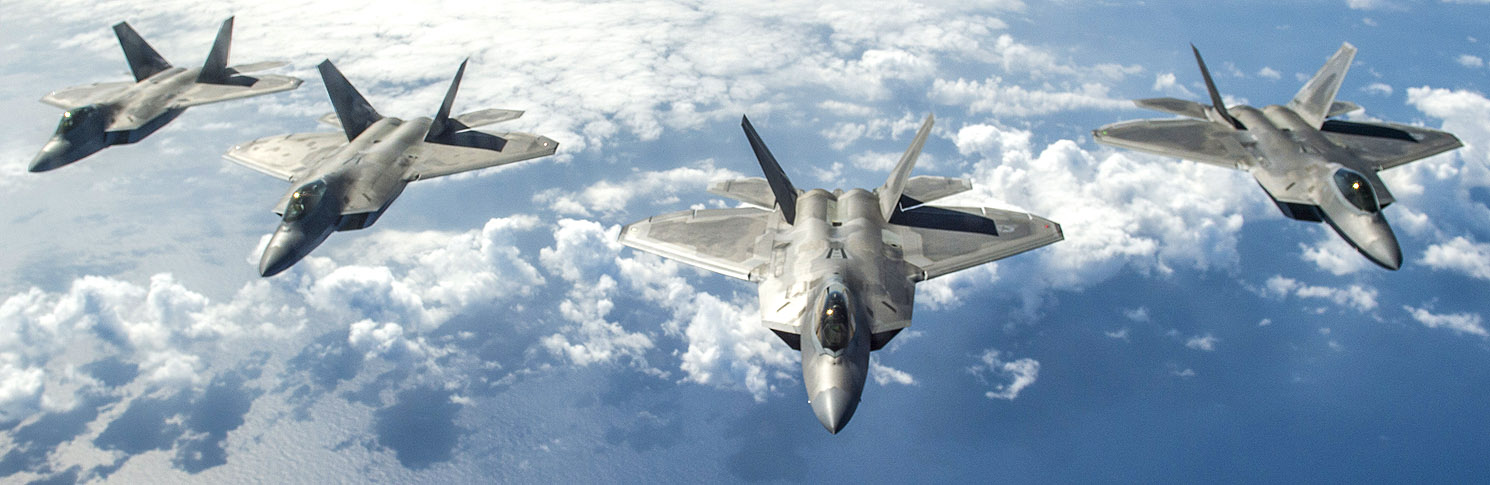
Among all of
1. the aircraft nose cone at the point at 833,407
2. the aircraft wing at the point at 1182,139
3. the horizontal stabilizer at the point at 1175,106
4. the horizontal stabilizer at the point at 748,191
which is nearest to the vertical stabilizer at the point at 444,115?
the horizontal stabilizer at the point at 748,191

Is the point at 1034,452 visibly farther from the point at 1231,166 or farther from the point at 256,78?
the point at 256,78

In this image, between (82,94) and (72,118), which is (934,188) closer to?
(72,118)

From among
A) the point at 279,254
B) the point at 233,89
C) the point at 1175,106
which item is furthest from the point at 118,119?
the point at 1175,106

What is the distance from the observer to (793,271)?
20531mm

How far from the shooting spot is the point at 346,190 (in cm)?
2448

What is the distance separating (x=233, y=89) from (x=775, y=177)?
26.6m

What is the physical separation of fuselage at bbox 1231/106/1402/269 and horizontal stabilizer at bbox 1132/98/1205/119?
1.45 metres

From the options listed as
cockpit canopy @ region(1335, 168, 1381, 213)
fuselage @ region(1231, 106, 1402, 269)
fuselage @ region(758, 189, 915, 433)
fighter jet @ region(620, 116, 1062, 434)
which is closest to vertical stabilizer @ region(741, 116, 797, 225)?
fighter jet @ region(620, 116, 1062, 434)

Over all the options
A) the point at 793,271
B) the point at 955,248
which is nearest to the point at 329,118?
the point at 793,271

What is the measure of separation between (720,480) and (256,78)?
66.6 m

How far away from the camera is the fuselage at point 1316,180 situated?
2077 centimetres

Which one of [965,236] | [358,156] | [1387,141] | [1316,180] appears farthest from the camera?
[1387,141]

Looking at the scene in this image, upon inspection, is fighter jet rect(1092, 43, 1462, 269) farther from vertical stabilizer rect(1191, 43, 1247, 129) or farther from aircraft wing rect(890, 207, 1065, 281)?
aircraft wing rect(890, 207, 1065, 281)

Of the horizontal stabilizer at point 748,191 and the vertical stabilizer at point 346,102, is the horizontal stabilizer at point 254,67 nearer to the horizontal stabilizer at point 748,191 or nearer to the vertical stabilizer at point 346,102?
the vertical stabilizer at point 346,102
